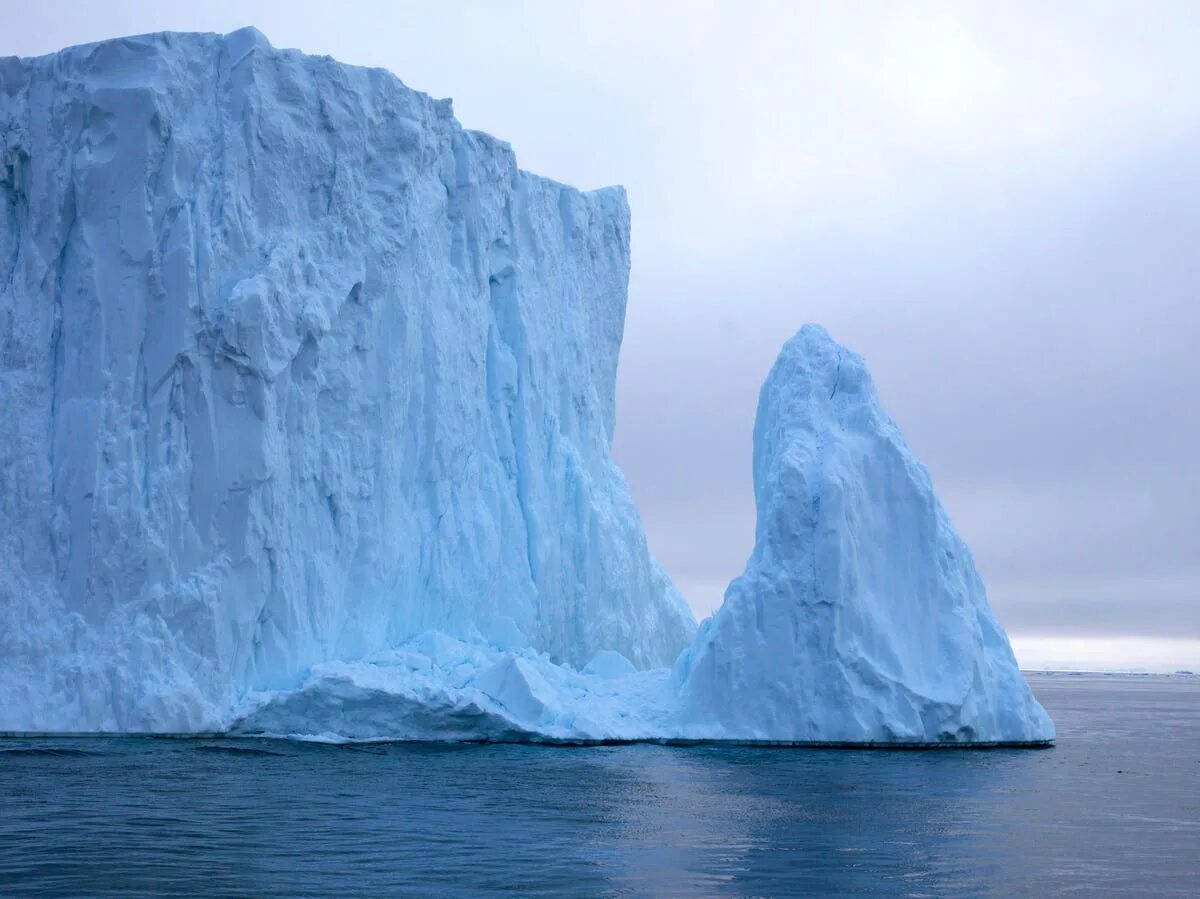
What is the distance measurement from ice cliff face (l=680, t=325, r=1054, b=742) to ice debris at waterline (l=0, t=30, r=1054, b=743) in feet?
0.16

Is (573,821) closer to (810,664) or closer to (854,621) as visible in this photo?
(810,664)

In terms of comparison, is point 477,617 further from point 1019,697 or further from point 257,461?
point 1019,697

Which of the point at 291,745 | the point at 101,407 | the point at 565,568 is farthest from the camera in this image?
the point at 565,568

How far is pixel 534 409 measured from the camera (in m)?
26.9

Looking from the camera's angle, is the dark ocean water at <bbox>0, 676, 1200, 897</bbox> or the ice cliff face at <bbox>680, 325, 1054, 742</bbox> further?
the ice cliff face at <bbox>680, 325, 1054, 742</bbox>

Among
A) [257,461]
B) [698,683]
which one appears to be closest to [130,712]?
[257,461]

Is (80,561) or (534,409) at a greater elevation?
(534,409)

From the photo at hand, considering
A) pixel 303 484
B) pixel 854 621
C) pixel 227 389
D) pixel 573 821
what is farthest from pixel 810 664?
pixel 227 389

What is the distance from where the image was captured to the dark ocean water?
386 inches

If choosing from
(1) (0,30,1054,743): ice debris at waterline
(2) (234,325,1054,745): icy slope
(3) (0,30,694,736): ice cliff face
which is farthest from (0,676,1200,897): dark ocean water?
(3) (0,30,694,736): ice cliff face

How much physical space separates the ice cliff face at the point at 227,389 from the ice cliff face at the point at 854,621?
214 inches

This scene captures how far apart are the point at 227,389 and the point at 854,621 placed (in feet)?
33.3

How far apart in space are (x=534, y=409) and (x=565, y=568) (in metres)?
3.17

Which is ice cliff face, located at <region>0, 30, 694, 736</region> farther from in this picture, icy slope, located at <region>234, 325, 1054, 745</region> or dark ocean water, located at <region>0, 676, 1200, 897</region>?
dark ocean water, located at <region>0, 676, 1200, 897</region>
